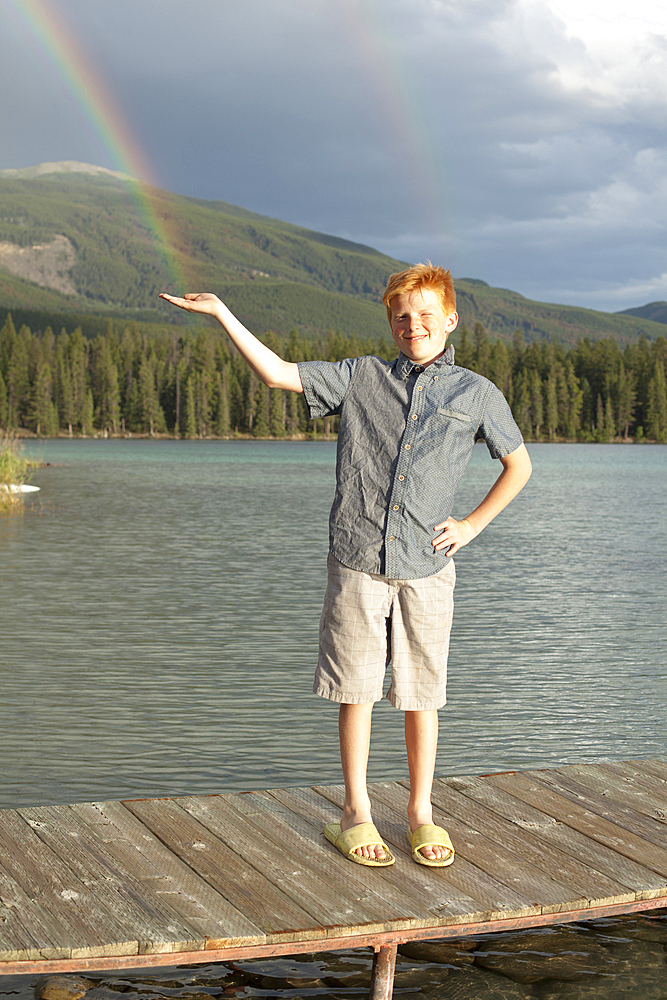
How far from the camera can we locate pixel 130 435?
13488 centimetres

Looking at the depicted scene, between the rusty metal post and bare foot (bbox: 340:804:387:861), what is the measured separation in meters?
0.37

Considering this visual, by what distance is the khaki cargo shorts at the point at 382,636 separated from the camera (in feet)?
13.4

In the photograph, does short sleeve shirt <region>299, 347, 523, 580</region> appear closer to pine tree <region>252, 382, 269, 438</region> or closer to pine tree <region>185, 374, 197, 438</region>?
pine tree <region>252, 382, 269, 438</region>

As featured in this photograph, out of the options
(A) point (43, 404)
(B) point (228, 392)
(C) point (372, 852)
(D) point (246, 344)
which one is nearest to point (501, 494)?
(D) point (246, 344)

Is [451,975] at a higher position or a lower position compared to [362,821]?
lower

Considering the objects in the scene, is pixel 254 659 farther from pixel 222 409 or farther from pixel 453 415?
pixel 222 409

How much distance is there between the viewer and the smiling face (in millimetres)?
4125

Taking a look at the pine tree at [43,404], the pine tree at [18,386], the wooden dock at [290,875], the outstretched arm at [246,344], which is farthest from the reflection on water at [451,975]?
the pine tree at [18,386]

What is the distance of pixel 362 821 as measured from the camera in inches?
169

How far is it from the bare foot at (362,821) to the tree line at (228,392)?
404 ft

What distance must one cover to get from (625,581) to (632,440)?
126779 millimetres

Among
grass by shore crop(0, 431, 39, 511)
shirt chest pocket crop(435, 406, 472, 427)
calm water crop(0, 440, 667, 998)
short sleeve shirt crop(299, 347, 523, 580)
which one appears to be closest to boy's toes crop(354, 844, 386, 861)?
short sleeve shirt crop(299, 347, 523, 580)

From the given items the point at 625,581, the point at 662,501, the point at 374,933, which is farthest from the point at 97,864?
the point at 662,501

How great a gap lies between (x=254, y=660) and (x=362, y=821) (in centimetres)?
637
